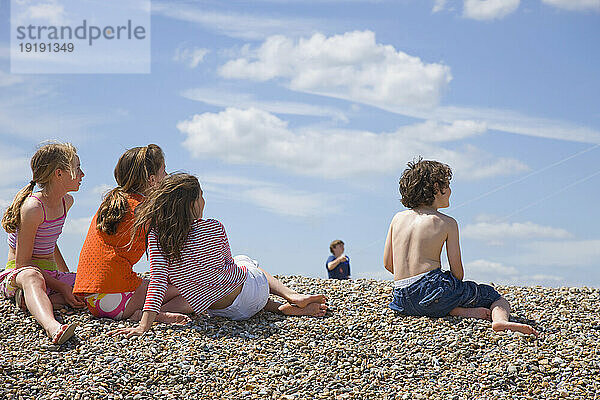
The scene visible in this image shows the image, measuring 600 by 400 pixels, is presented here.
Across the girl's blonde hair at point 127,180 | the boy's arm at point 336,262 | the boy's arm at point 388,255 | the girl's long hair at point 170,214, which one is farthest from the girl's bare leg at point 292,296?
the boy's arm at point 336,262

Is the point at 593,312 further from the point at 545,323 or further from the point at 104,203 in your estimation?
the point at 104,203

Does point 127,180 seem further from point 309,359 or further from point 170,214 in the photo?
point 309,359

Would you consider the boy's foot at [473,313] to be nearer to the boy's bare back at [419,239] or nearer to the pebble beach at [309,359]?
the pebble beach at [309,359]

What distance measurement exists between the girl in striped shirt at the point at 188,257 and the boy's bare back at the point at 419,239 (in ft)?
4.64

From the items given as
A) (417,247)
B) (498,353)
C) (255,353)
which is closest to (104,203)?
(255,353)

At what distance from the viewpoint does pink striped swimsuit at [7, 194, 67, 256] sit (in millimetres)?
6664

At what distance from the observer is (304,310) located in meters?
6.45

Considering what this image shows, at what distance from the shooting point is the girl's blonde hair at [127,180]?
20.6ft

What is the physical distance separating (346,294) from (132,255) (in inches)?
91.0

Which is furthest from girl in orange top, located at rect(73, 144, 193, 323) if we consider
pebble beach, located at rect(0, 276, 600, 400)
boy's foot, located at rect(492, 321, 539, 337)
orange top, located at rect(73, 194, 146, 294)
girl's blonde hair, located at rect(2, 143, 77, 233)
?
boy's foot, located at rect(492, 321, 539, 337)

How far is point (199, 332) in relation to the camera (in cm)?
606

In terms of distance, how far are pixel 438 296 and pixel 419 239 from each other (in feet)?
1.85

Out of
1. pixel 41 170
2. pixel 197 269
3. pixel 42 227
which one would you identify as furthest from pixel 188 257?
pixel 41 170

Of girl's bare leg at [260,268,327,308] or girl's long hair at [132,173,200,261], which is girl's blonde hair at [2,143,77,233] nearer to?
girl's long hair at [132,173,200,261]
